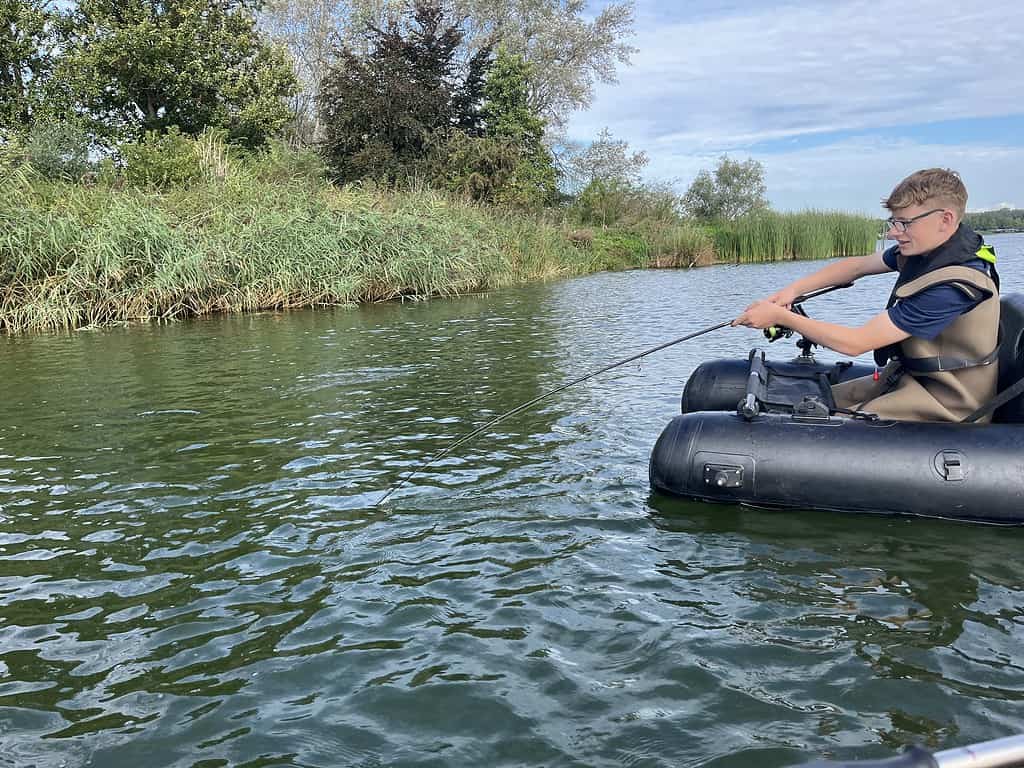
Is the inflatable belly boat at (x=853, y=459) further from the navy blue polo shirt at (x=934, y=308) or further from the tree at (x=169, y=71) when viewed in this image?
the tree at (x=169, y=71)

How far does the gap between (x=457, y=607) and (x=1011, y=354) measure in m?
2.91

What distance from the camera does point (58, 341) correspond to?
38.5 feet

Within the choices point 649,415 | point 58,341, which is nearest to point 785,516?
point 649,415

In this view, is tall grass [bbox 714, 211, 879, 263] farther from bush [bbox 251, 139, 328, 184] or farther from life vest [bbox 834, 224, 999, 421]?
life vest [bbox 834, 224, 999, 421]

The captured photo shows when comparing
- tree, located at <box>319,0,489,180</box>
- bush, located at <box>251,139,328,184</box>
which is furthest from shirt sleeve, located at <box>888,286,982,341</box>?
tree, located at <box>319,0,489,180</box>

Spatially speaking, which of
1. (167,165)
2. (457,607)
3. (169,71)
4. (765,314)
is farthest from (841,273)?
(169,71)

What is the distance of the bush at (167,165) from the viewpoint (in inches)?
742

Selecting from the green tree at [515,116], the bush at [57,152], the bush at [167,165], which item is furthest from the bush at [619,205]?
the bush at [57,152]

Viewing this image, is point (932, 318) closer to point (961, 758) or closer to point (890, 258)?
point (890, 258)

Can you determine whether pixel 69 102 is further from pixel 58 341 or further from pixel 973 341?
pixel 973 341

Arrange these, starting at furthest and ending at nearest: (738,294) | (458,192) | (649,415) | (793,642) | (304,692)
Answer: (458,192), (738,294), (649,415), (793,642), (304,692)

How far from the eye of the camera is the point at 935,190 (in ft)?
13.2

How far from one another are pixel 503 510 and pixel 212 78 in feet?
89.1

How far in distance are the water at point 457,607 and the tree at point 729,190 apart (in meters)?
37.8
